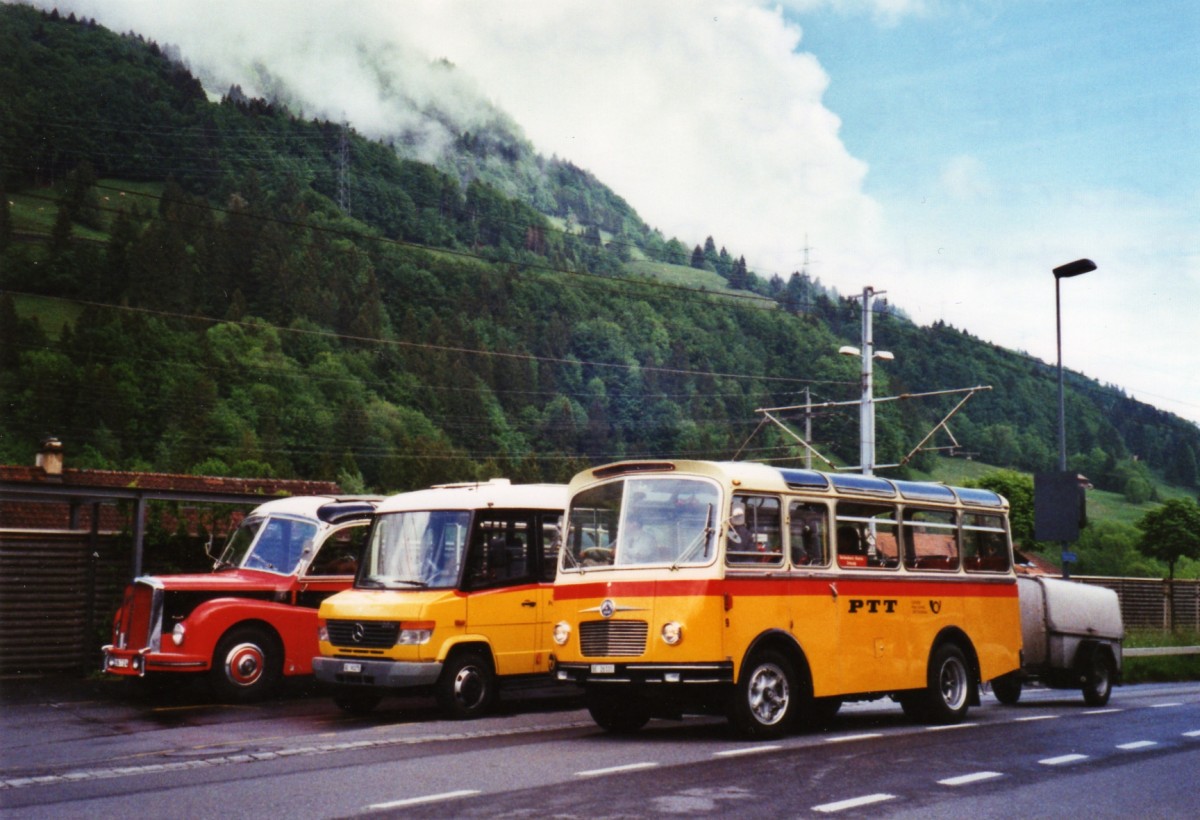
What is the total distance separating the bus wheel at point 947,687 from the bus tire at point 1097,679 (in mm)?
3631

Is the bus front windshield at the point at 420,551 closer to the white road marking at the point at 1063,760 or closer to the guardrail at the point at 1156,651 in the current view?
the white road marking at the point at 1063,760

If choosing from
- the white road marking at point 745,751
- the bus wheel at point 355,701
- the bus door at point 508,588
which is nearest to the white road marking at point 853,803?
the white road marking at point 745,751

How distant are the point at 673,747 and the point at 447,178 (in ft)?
410

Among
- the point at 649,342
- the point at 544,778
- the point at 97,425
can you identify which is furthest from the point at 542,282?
the point at 544,778

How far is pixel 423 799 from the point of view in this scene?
986 centimetres

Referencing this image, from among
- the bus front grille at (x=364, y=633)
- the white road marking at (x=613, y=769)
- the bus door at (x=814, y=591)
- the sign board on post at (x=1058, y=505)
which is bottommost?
the white road marking at (x=613, y=769)

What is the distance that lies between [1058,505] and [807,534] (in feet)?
48.6

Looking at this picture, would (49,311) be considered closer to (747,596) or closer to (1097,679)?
(1097,679)

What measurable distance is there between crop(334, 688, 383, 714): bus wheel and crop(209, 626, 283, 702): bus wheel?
4.44ft

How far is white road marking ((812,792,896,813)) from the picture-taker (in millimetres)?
9594

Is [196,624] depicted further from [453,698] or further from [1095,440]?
[1095,440]

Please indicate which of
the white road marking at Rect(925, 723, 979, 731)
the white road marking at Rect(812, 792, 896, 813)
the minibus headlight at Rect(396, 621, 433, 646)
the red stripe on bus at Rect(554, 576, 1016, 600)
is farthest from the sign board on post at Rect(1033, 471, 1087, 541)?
the white road marking at Rect(812, 792, 896, 813)

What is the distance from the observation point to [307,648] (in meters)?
18.4

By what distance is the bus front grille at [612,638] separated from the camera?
13.6 meters
